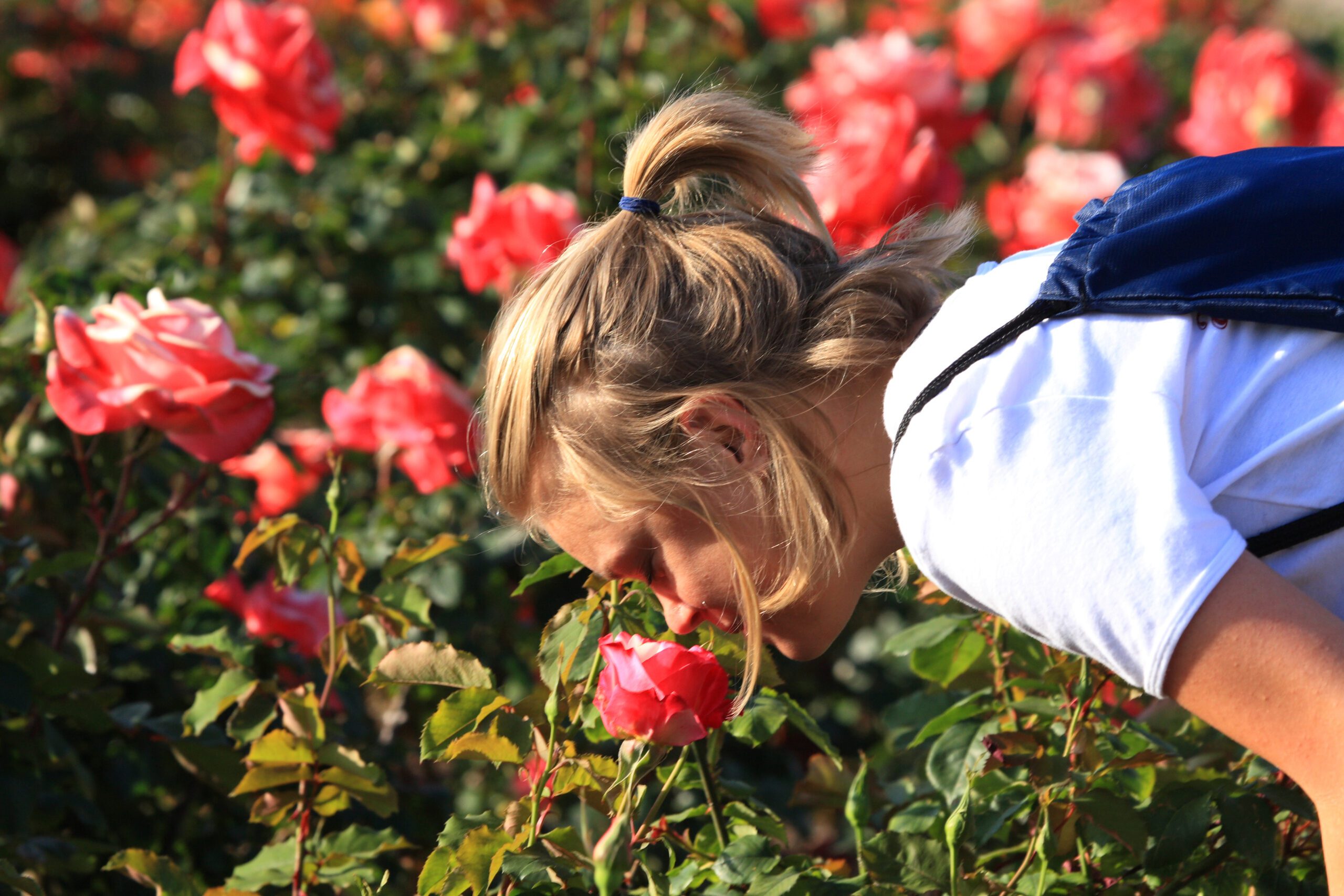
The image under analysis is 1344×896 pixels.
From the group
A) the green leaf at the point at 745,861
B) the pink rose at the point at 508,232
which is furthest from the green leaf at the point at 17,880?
the pink rose at the point at 508,232

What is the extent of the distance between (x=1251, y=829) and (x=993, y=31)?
7.91ft

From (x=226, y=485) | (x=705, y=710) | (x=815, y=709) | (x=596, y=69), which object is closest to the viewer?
(x=705, y=710)

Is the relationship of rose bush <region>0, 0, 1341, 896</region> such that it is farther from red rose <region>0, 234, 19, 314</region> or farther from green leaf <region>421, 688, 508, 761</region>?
red rose <region>0, 234, 19, 314</region>

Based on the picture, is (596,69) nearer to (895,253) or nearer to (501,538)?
(501,538)

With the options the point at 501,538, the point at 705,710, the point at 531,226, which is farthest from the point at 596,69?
the point at 705,710

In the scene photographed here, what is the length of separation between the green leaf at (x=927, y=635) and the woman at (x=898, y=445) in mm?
67

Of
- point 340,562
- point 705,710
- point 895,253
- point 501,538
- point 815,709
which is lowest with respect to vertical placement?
point 815,709

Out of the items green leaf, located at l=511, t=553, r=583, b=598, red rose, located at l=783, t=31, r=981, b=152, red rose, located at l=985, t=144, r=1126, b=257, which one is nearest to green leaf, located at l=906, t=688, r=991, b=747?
green leaf, located at l=511, t=553, r=583, b=598

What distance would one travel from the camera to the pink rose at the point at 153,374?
1.40m

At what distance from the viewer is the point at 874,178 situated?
6.76ft

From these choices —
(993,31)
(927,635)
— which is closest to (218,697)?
(927,635)

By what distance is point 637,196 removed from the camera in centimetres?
135

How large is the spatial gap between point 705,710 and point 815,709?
4.32 ft

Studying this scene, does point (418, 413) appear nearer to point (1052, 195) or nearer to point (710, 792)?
point (710, 792)
